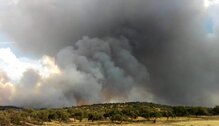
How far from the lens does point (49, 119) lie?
19688 centimetres

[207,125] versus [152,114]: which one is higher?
[152,114]

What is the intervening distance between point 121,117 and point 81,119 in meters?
25.3

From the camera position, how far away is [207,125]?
4222 inches

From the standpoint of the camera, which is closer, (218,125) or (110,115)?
(218,125)

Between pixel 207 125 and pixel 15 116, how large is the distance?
96817 millimetres

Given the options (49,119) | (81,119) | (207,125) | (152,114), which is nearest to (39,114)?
(49,119)

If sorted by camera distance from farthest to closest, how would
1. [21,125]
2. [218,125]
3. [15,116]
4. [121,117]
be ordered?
1. [121,117]
2. [15,116]
3. [21,125]
4. [218,125]

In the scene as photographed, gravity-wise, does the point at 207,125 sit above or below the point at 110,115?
below

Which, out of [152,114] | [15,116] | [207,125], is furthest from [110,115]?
[207,125]

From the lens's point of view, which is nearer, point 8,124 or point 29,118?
point 8,124

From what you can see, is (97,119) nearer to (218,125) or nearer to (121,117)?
(121,117)

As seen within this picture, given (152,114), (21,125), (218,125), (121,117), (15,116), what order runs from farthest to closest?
(152,114), (121,117), (15,116), (21,125), (218,125)

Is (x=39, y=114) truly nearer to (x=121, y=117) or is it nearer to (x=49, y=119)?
(x=49, y=119)

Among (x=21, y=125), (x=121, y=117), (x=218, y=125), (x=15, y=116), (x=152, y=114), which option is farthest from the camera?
(x=152, y=114)
